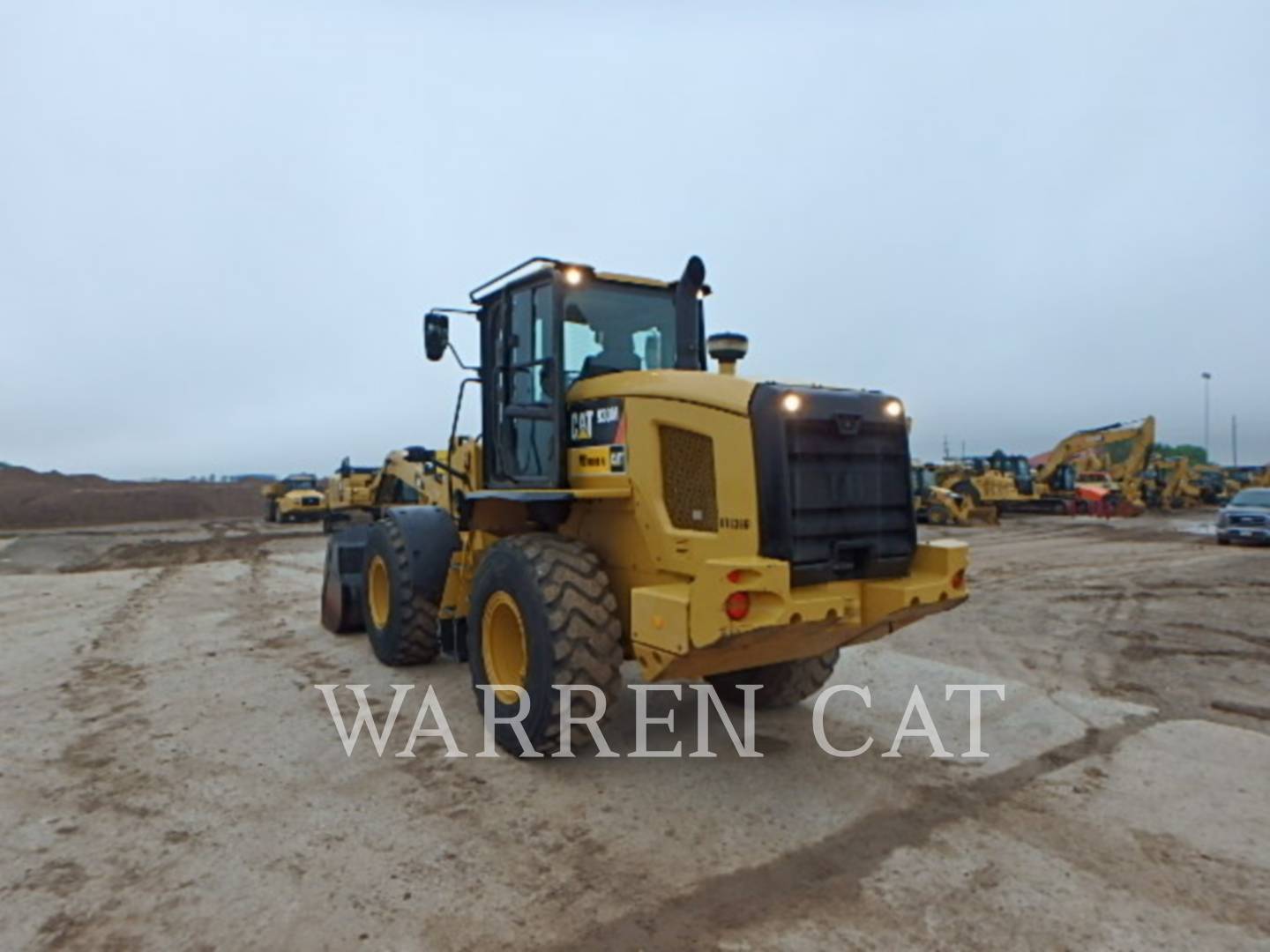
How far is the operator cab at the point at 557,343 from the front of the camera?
5.32 meters

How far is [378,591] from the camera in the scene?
281 inches

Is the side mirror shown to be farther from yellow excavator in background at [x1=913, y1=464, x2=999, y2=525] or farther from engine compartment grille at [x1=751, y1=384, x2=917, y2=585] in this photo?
yellow excavator in background at [x1=913, y1=464, x2=999, y2=525]

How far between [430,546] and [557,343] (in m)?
2.28

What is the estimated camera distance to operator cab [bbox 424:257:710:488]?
5316 mm

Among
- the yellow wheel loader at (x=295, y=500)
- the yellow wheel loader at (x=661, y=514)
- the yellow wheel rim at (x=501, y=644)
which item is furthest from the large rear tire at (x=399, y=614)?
the yellow wheel loader at (x=295, y=500)

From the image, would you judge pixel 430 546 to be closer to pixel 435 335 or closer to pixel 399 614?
pixel 399 614

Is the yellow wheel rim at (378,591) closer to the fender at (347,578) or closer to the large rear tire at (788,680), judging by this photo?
the fender at (347,578)

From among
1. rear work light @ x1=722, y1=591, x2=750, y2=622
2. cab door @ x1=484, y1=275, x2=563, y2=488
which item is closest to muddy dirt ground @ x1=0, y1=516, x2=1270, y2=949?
rear work light @ x1=722, y1=591, x2=750, y2=622

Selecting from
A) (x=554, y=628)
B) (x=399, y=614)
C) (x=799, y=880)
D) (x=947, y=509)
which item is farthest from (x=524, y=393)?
(x=947, y=509)

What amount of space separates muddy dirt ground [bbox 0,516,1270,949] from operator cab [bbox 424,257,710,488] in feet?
6.10

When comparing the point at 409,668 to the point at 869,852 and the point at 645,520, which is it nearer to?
the point at 645,520

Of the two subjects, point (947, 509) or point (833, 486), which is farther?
point (947, 509)

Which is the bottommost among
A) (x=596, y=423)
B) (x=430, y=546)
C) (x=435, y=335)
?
(x=430, y=546)

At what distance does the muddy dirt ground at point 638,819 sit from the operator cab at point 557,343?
6.10 feet
